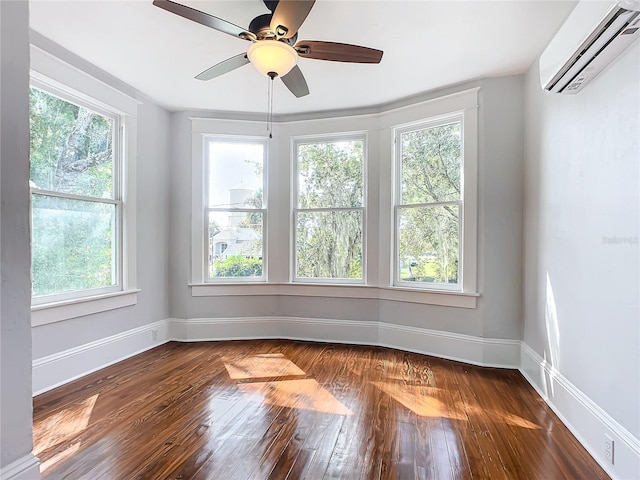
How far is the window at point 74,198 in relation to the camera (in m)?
2.69

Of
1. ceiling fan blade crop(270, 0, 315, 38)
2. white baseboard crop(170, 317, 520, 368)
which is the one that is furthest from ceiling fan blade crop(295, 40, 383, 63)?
white baseboard crop(170, 317, 520, 368)

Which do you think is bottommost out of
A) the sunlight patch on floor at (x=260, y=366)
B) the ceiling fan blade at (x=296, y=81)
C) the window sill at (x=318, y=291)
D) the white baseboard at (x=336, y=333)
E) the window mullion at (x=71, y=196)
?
the sunlight patch on floor at (x=260, y=366)

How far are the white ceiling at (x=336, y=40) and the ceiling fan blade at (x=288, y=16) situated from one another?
388 millimetres

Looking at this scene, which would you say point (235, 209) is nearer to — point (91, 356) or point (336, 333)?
point (336, 333)

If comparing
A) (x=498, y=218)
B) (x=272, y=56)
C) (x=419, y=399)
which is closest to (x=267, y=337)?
(x=419, y=399)

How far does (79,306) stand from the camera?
2.96 meters

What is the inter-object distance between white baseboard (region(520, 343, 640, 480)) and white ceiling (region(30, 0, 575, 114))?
241cm

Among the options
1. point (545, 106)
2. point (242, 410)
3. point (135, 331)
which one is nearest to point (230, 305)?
point (135, 331)

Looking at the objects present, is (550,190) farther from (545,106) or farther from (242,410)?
(242,410)

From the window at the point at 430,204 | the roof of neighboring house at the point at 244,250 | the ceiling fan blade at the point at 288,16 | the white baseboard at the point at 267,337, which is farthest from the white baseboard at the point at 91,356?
the ceiling fan blade at the point at 288,16

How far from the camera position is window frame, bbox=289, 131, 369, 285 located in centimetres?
395

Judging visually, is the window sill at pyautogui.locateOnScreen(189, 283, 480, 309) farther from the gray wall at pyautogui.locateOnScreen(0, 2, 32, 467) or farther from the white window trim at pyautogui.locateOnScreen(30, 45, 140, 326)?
the gray wall at pyautogui.locateOnScreen(0, 2, 32, 467)

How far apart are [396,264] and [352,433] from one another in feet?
6.75

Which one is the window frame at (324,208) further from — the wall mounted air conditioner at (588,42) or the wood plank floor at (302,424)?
the wall mounted air conditioner at (588,42)
